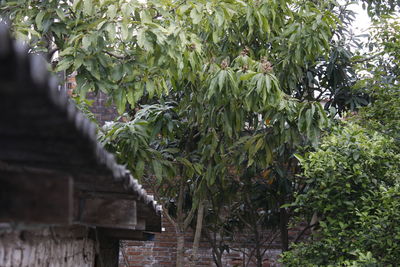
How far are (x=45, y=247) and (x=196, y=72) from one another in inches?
113

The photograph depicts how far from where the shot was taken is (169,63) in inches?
200

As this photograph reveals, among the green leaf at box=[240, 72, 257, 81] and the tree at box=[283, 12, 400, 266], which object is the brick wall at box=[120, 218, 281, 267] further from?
the green leaf at box=[240, 72, 257, 81]

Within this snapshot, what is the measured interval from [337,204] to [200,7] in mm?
2199

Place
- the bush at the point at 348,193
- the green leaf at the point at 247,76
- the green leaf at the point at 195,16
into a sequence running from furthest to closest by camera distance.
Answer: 1. the green leaf at the point at 247,76
2. the bush at the point at 348,193
3. the green leaf at the point at 195,16

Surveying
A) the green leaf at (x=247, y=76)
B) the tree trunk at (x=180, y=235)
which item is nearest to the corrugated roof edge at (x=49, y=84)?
the green leaf at (x=247, y=76)

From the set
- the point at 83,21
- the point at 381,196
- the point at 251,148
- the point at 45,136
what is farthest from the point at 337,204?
the point at 45,136

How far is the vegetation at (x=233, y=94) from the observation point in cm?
506

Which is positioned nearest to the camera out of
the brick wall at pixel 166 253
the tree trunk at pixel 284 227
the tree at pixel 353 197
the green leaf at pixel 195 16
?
the green leaf at pixel 195 16

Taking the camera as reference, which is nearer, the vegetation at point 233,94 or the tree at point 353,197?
the vegetation at point 233,94

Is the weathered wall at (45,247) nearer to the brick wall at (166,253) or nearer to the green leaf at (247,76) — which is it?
the green leaf at (247,76)

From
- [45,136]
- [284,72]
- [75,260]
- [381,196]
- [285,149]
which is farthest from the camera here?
[285,149]

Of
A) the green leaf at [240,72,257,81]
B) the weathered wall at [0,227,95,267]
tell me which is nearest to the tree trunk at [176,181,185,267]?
the green leaf at [240,72,257,81]

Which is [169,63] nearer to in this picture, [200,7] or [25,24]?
[200,7]

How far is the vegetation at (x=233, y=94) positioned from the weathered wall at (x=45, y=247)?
1.23 metres
